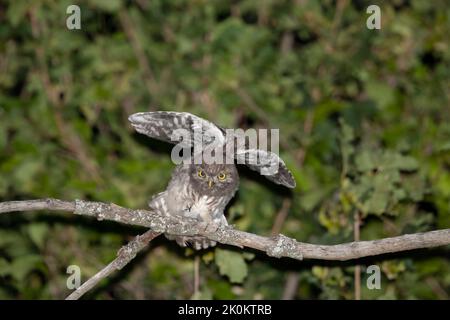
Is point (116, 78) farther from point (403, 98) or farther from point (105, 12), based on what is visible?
point (403, 98)

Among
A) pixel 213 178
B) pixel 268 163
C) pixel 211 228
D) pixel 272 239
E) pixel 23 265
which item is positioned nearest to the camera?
pixel 272 239

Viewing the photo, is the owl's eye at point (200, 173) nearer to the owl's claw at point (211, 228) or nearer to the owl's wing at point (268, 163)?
the owl's wing at point (268, 163)

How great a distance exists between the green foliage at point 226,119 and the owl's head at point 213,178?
1.08 meters

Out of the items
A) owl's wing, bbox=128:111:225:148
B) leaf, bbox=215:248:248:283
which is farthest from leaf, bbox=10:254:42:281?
owl's wing, bbox=128:111:225:148

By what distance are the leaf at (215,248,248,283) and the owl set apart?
1.25 feet

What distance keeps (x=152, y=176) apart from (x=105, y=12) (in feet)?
6.68

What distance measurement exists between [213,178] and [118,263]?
3.79ft

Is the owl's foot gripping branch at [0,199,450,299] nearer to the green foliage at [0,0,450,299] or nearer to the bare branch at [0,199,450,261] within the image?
the bare branch at [0,199,450,261]

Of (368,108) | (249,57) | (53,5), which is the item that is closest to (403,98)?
(368,108)

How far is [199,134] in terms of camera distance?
4.82 metres

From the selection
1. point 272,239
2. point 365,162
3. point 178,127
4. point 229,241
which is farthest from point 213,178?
point 365,162

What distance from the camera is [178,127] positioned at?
4.71 meters

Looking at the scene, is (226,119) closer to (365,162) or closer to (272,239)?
(365,162)
